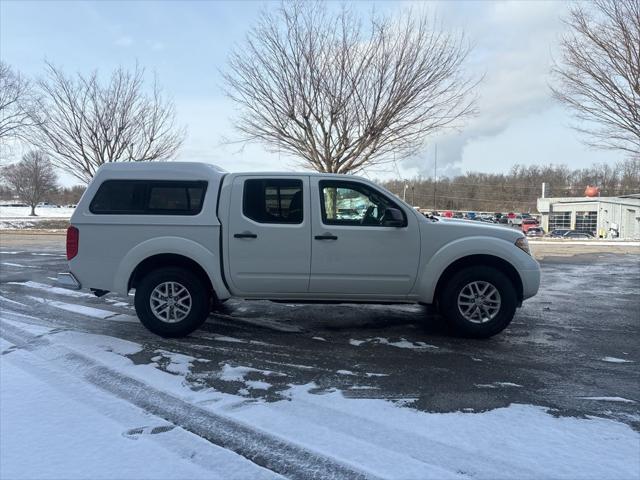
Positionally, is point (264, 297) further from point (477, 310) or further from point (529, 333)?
point (529, 333)

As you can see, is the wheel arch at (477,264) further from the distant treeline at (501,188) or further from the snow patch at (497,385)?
the distant treeline at (501,188)

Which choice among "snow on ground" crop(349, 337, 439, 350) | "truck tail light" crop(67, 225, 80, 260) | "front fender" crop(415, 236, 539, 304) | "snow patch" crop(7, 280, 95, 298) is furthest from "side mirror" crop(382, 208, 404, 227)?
"snow patch" crop(7, 280, 95, 298)

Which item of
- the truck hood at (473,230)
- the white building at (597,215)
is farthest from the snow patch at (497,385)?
the white building at (597,215)

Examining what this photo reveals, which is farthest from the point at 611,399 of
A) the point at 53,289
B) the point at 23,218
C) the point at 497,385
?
the point at 23,218

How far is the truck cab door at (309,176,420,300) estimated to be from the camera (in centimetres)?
528

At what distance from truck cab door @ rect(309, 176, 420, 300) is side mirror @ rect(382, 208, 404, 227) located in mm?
11

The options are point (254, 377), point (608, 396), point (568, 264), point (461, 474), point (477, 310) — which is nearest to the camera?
point (461, 474)

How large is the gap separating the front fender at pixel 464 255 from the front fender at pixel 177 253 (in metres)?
2.35

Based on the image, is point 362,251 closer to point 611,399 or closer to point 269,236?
point 269,236

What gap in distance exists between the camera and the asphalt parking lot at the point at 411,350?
379 centimetres

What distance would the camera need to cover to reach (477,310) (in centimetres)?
532

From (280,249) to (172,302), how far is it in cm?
141

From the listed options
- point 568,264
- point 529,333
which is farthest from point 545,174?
point 529,333

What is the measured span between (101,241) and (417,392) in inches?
155
